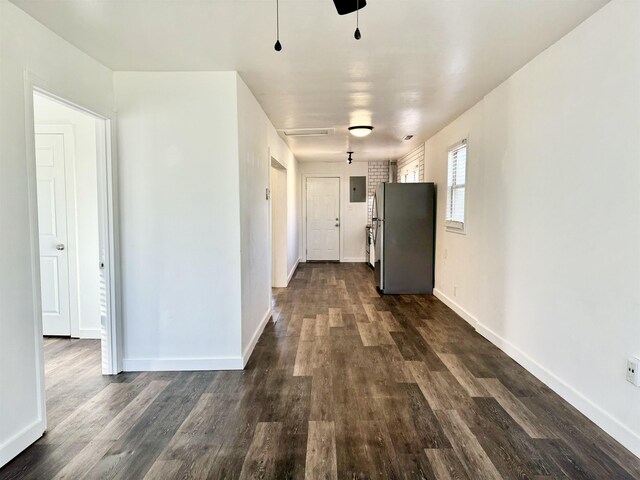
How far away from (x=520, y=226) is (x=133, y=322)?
3.16 meters

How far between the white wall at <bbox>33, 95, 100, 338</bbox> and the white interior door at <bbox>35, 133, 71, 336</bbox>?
0.12 metres

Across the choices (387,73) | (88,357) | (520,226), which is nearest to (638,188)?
(520,226)

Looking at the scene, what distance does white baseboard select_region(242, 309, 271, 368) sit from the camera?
3.09 meters

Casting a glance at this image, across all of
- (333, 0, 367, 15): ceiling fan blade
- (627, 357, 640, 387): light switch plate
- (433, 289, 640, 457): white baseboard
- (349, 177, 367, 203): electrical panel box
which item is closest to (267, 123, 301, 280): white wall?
(349, 177, 367, 203): electrical panel box

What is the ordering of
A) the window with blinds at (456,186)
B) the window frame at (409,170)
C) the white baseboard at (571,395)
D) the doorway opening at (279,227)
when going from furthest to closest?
1. the window frame at (409,170)
2. the doorway opening at (279,227)
3. the window with blinds at (456,186)
4. the white baseboard at (571,395)

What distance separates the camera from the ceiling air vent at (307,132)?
5039 millimetres

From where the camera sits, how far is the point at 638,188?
1887mm

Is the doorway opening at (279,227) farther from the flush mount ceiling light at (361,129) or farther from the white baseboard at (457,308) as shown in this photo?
the white baseboard at (457,308)

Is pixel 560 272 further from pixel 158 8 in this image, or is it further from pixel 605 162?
pixel 158 8

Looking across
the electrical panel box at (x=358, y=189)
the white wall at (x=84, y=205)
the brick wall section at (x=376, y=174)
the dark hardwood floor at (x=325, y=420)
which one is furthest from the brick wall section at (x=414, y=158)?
the white wall at (x=84, y=205)

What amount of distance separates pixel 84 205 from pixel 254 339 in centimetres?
206

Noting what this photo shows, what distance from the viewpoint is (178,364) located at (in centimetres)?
300

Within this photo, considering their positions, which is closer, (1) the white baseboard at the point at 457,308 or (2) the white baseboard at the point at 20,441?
(2) the white baseboard at the point at 20,441

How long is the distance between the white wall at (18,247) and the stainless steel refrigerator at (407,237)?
4266 millimetres
